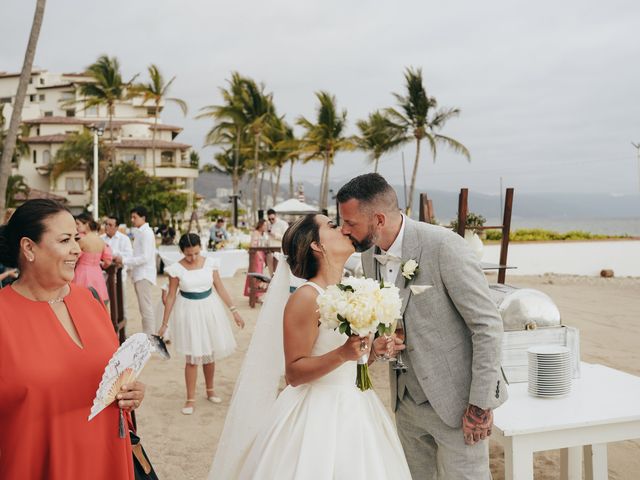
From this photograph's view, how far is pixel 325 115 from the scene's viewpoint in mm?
45156

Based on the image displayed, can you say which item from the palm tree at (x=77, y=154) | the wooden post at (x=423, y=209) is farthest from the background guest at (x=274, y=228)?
the palm tree at (x=77, y=154)

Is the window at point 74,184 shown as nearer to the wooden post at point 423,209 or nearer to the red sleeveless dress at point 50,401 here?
the wooden post at point 423,209

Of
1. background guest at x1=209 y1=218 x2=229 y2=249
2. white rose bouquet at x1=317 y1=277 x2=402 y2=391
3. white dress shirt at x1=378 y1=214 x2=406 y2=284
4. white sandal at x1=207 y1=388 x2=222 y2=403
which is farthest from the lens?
background guest at x1=209 y1=218 x2=229 y2=249

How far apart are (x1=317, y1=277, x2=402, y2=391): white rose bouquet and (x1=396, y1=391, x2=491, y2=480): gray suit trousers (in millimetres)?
697

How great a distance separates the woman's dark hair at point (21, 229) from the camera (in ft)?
8.27

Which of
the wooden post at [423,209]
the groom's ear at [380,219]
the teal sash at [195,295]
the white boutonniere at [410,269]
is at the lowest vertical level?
the teal sash at [195,295]

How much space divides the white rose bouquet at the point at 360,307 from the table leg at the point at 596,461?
2251mm

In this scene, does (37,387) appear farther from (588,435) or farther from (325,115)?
(325,115)

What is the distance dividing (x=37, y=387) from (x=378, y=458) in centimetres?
150

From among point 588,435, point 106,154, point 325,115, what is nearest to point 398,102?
point 325,115

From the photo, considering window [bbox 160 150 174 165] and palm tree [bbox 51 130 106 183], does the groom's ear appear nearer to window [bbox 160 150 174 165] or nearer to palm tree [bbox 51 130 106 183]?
palm tree [bbox 51 130 106 183]

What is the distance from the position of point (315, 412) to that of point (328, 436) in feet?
0.42

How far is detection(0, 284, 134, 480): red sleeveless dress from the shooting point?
7.77 ft

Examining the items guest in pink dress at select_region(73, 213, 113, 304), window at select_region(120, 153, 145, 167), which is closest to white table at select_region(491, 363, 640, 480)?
guest in pink dress at select_region(73, 213, 113, 304)
